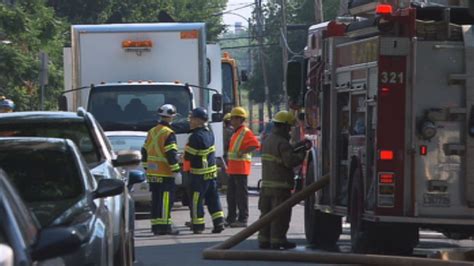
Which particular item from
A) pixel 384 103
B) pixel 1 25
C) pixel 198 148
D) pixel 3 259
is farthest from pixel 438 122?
pixel 1 25

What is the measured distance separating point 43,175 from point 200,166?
8.27 meters

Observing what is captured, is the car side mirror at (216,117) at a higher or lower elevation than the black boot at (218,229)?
higher

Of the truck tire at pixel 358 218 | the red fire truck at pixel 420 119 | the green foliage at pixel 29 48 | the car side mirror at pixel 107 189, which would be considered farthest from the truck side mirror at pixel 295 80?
the green foliage at pixel 29 48

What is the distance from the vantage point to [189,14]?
64625 mm

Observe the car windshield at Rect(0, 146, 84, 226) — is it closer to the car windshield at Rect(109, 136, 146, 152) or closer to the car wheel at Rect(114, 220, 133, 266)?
the car wheel at Rect(114, 220, 133, 266)

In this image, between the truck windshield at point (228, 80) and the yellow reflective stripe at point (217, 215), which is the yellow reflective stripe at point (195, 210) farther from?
the truck windshield at point (228, 80)

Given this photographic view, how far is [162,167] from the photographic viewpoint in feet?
58.6

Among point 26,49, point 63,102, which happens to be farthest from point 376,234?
point 26,49

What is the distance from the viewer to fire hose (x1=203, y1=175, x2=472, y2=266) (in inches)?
467

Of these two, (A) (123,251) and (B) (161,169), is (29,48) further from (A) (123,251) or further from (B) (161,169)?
(A) (123,251)

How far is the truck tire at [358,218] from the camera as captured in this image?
43.8 feet

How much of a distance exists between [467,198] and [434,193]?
32cm

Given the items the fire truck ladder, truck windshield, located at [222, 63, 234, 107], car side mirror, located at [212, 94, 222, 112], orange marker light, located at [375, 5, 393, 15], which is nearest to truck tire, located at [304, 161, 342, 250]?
the fire truck ladder

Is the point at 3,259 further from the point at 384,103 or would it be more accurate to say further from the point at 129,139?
the point at 129,139
